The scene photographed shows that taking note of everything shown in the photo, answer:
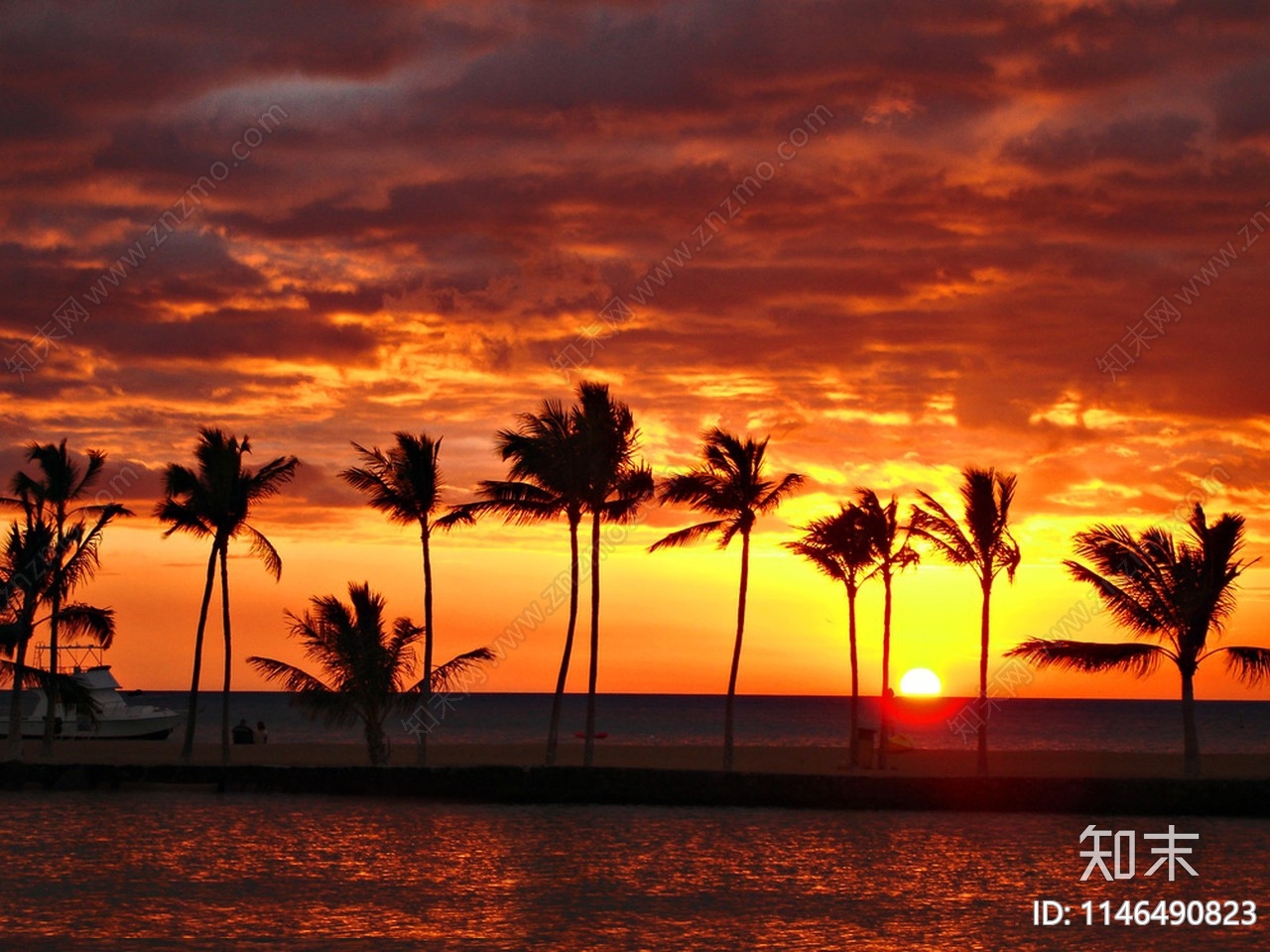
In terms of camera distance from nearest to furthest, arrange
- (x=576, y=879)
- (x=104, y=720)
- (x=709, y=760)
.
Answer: (x=576, y=879) → (x=709, y=760) → (x=104, y=720)

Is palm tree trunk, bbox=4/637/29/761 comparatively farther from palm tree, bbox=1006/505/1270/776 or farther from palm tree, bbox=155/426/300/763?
palm tree, bbox=1006/505/1270/776

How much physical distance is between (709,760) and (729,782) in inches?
656

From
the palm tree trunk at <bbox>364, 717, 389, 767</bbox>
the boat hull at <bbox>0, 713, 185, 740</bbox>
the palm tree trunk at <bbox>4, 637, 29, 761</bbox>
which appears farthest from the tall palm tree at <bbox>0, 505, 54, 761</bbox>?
the boat hull at <bbox>0, 713, 185, 740</bbox>

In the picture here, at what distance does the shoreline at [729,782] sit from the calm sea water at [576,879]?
2.70ft

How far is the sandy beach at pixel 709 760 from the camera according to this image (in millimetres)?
57719

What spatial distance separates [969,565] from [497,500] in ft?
53.4

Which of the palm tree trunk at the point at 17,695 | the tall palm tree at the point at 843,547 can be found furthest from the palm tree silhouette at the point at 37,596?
the tall palm tree at the point at 843,547

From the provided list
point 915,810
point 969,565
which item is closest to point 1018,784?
point 915,810

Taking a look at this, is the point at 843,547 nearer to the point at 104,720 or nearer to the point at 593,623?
the point at 593,623

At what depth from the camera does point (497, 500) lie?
169 ft

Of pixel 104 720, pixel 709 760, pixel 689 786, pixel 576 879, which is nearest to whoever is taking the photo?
pixel 576 879

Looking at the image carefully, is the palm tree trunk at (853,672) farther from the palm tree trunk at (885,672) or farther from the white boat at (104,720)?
the white boat at (104,720)

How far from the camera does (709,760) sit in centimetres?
6694

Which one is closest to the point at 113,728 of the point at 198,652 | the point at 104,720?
the point at 104,720
